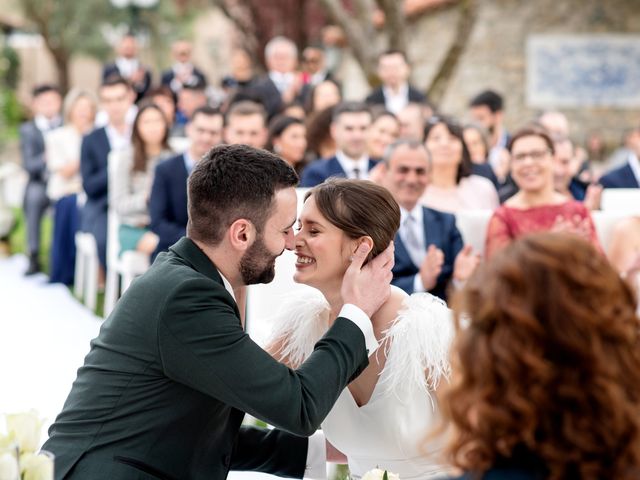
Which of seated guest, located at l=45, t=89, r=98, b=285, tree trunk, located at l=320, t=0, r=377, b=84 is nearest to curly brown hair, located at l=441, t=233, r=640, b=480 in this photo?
seated guest, located at l=45, t=89, r=98, b=285

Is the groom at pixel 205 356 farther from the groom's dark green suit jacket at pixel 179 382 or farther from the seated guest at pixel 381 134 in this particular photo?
the seated guest at pixel 381 134

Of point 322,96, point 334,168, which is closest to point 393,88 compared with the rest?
point 322,96

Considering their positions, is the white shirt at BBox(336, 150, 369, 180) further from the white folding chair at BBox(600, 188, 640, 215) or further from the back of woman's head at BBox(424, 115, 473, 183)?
the white folding chair at BBox(600, 188, 640, 215)

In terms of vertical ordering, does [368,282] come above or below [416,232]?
above

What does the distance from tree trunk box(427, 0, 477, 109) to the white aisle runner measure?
521 cm

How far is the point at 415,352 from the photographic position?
2.97m

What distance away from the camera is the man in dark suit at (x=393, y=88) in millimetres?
10070

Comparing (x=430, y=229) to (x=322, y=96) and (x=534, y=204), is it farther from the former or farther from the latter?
(x=322, y=96)

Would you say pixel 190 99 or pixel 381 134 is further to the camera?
pixel 190 99

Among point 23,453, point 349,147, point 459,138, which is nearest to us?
point 23,453

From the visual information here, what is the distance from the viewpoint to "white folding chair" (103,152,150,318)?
779 centimetres

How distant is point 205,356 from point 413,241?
3.29 meters

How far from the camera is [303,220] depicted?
10.0 ft

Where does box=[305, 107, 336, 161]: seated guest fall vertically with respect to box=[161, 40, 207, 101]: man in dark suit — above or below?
below
